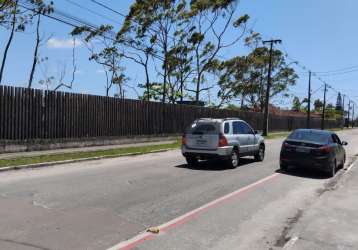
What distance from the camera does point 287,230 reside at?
8367 millimetres

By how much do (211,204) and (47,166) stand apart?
7598 mm

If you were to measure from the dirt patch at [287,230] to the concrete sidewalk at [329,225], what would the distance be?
87mm

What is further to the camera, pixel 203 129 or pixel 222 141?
pixel 203 129

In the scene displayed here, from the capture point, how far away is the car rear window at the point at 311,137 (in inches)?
663

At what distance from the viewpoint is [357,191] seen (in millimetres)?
13430

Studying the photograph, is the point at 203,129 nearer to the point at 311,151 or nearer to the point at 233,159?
the point at 233,159

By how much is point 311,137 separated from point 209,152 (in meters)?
3.40

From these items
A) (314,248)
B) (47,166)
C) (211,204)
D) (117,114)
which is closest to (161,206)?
(211,204)

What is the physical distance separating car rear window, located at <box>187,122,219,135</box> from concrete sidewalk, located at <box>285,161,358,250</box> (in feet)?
17.2

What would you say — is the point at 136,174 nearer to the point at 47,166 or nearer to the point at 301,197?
the point at 47,166

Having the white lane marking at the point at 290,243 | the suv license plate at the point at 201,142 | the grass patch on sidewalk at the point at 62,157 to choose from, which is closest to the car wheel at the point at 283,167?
the suv license plate at the point at 201,142

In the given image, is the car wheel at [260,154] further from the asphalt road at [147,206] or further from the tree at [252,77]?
the tree at [252,77]

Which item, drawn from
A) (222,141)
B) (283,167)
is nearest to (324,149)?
(283,167)

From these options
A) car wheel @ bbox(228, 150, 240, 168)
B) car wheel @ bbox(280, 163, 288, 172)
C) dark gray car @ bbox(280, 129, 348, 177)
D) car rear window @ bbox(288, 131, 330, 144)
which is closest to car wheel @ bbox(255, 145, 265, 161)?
car wheel @ bbox(228, 150, 240, 168)
